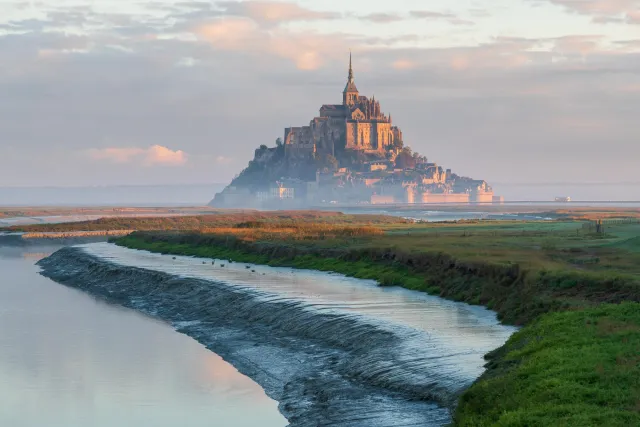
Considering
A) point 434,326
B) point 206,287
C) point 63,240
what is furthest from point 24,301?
point 63,240

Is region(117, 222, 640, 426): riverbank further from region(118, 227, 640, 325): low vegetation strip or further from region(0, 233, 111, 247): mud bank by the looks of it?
region(0, 233, 111, 247): mud bank

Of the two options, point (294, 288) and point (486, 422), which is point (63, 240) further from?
point (486, 422)

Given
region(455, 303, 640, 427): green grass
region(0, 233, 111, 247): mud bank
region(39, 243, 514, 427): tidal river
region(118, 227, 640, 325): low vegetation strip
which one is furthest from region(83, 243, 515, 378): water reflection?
region(0, 233, 111, 247): mud bank

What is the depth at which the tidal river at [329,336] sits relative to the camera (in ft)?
69.6

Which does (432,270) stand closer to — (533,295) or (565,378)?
(533,295)

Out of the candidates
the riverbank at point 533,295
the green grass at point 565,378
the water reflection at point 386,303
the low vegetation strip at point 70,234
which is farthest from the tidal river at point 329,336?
the low vegetation strip at point 70,234

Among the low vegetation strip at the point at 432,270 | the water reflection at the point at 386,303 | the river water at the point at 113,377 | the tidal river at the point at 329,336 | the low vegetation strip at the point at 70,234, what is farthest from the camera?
the low vegetation strip at the point at 70,234

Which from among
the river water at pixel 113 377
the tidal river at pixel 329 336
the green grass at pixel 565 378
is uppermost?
the green grass at pixel 565 378

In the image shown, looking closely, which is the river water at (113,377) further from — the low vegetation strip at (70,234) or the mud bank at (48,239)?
the low vegetation strip at (70,234)

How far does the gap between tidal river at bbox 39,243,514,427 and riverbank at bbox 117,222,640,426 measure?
1402mm

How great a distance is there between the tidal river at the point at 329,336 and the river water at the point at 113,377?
377 millimetres

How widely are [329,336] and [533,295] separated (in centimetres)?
660

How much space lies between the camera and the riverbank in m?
15.8

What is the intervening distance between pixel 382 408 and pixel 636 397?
6714 millimetres
